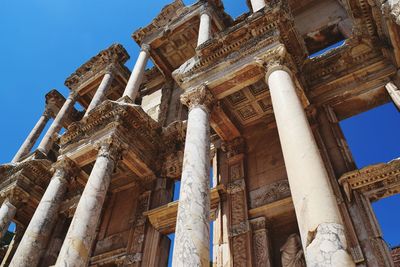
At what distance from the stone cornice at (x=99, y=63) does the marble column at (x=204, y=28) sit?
5532 millimetres

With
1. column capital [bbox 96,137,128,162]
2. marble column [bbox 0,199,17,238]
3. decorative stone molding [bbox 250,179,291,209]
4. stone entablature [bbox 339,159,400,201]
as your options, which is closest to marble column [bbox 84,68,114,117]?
column capital [bbox 96,137,128,162]

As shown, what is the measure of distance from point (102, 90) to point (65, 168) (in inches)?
196

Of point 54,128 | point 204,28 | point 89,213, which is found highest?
point 204,28

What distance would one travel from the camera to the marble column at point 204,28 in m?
12.6

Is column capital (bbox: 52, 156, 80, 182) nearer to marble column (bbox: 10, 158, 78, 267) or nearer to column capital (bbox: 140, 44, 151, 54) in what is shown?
marble column (bbox: 10, 158, 78, 267)

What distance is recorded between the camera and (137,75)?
14.7 m

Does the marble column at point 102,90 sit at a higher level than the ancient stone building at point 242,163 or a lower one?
higher

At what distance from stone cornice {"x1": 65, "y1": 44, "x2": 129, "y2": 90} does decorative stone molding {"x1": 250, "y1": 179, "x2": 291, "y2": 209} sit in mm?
11213

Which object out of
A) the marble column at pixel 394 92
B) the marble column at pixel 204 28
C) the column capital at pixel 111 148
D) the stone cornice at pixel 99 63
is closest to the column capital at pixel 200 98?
the column capital at pixel 111 148

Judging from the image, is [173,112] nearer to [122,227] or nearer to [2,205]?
[122,227]

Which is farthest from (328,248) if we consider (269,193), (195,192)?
(269,193)

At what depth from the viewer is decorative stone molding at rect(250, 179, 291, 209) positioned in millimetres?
9266

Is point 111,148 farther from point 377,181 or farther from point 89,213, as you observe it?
point 377,181

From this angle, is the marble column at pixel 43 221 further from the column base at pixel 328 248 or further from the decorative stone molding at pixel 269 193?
the column base at pixel 328 248
